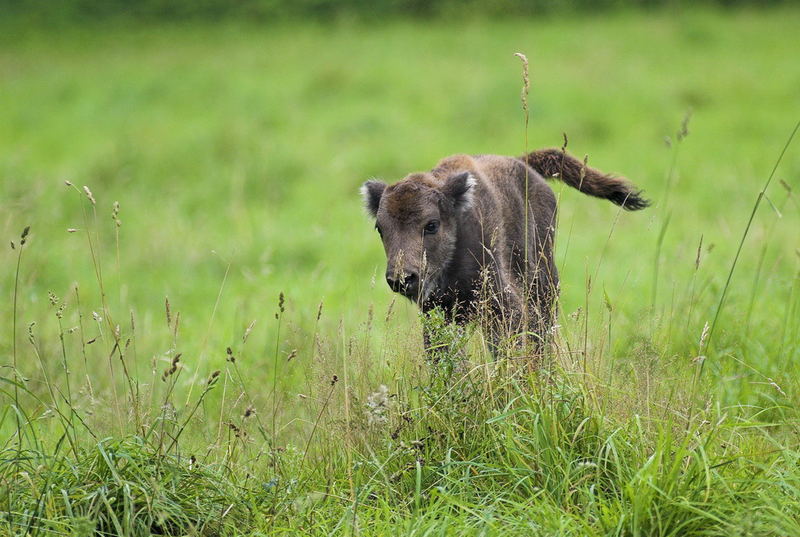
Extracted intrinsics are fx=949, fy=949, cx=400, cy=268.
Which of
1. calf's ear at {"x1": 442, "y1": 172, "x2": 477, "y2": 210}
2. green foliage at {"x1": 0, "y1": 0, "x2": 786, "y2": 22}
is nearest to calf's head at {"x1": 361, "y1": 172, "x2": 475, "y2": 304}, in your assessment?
calf's ear at {"x1": 442, "y1": 172, "x2": 477, "y2": 210}

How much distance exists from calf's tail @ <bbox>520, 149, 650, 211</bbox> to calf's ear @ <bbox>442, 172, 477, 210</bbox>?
2.62 ft

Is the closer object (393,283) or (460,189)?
(393,283)

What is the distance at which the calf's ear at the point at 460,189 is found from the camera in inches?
242

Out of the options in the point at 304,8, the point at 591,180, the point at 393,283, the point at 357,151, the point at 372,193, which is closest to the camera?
the point at 393,283

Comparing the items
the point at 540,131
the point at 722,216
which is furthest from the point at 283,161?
the point at 722,216

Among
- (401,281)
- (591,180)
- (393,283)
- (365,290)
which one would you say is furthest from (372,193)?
(365,290)

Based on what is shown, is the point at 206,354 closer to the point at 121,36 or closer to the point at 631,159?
the point at 631,159

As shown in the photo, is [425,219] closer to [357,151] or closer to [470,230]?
[470,230]

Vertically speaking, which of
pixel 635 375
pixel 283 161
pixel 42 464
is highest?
pixel 635 375

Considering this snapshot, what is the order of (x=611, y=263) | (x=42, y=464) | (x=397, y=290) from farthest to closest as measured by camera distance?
1. (x=611, y=263)
2. (x=397, y=290)
3. (x=42, y=464)

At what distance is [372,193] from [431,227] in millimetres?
633

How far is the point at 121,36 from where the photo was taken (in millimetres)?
27172

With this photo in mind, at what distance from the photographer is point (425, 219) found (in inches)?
235

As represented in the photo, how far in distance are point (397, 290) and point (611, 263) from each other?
6406 mm
